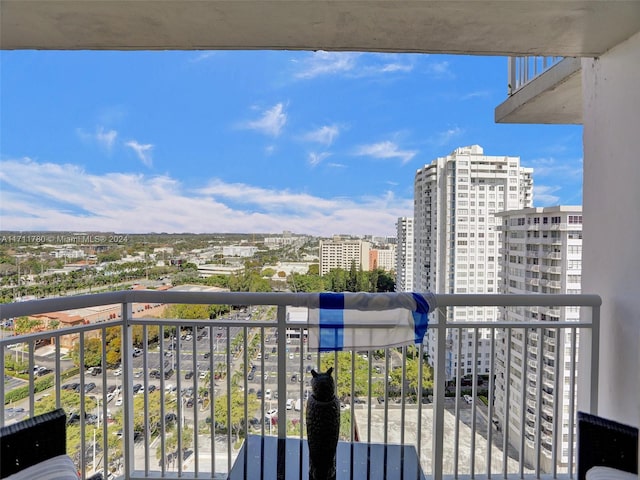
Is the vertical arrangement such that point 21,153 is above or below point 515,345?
above

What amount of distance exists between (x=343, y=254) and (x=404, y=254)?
0.48 m

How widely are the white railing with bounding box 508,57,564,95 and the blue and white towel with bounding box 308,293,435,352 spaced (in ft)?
6.77

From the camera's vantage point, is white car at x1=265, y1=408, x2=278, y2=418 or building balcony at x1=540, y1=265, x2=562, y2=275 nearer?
white car at x1=265, y1=408, x2=278, y2=418

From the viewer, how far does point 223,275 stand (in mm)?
2160

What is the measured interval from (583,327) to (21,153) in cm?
489

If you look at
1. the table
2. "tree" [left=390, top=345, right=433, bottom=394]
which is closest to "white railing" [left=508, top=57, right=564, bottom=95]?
"tree" [left=390, top=345, right=433, bottom=394]

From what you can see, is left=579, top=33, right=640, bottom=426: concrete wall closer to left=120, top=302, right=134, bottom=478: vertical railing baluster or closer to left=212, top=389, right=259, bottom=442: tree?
left=212, top=389, right=259, bottom=442: tree

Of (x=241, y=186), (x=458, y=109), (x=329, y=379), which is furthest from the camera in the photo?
(x=241, y=186)

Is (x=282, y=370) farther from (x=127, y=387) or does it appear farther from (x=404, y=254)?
(x=404, y=254)

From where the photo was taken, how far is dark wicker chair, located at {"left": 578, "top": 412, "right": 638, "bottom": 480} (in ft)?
4.27

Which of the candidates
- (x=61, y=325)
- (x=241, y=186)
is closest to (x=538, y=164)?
(x=241, y=186)

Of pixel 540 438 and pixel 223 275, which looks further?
pixel 223 275

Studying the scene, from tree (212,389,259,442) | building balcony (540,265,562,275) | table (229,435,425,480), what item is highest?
building balcony (540,265,562,275)

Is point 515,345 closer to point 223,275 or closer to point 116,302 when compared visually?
point 223,275
